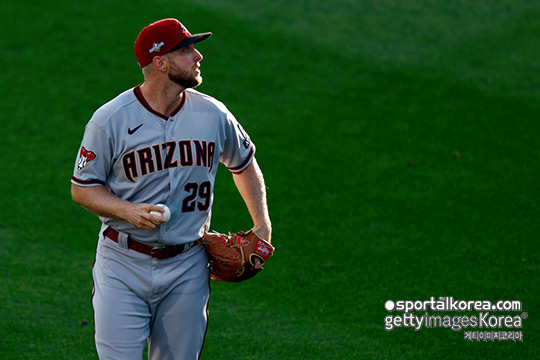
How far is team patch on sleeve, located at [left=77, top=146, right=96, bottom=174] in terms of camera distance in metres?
3.33

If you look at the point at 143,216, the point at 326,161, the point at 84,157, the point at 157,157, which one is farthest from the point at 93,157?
the point at 326,161

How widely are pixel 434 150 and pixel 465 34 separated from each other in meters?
3.67

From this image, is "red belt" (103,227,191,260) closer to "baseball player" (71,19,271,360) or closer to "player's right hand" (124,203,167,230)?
"baseball player" (71,19,271,360)

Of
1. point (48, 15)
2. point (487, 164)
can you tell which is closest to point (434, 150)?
point (487, 164)

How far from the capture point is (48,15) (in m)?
10.7

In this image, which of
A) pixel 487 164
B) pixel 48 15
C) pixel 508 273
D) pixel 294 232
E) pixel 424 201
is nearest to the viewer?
pixel 508 273

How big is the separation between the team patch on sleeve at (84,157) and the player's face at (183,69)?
53 cm

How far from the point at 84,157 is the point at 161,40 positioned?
67cm

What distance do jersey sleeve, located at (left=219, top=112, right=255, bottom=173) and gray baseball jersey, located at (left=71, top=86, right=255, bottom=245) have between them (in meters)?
0.07

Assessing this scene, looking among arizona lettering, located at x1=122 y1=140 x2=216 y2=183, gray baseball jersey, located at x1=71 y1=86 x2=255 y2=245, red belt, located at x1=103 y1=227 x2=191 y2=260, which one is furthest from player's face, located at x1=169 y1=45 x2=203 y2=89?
red belt, located at x1=103 y1=227 x2=191 y2=260

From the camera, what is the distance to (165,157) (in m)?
3.41

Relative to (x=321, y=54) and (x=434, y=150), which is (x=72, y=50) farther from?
(x=434, y=150)

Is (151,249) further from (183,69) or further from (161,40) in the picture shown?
(161,40)

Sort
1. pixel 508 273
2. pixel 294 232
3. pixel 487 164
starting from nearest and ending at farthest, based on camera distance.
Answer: pixel 508 273 → pixel 294 232 → pixel 487 164
